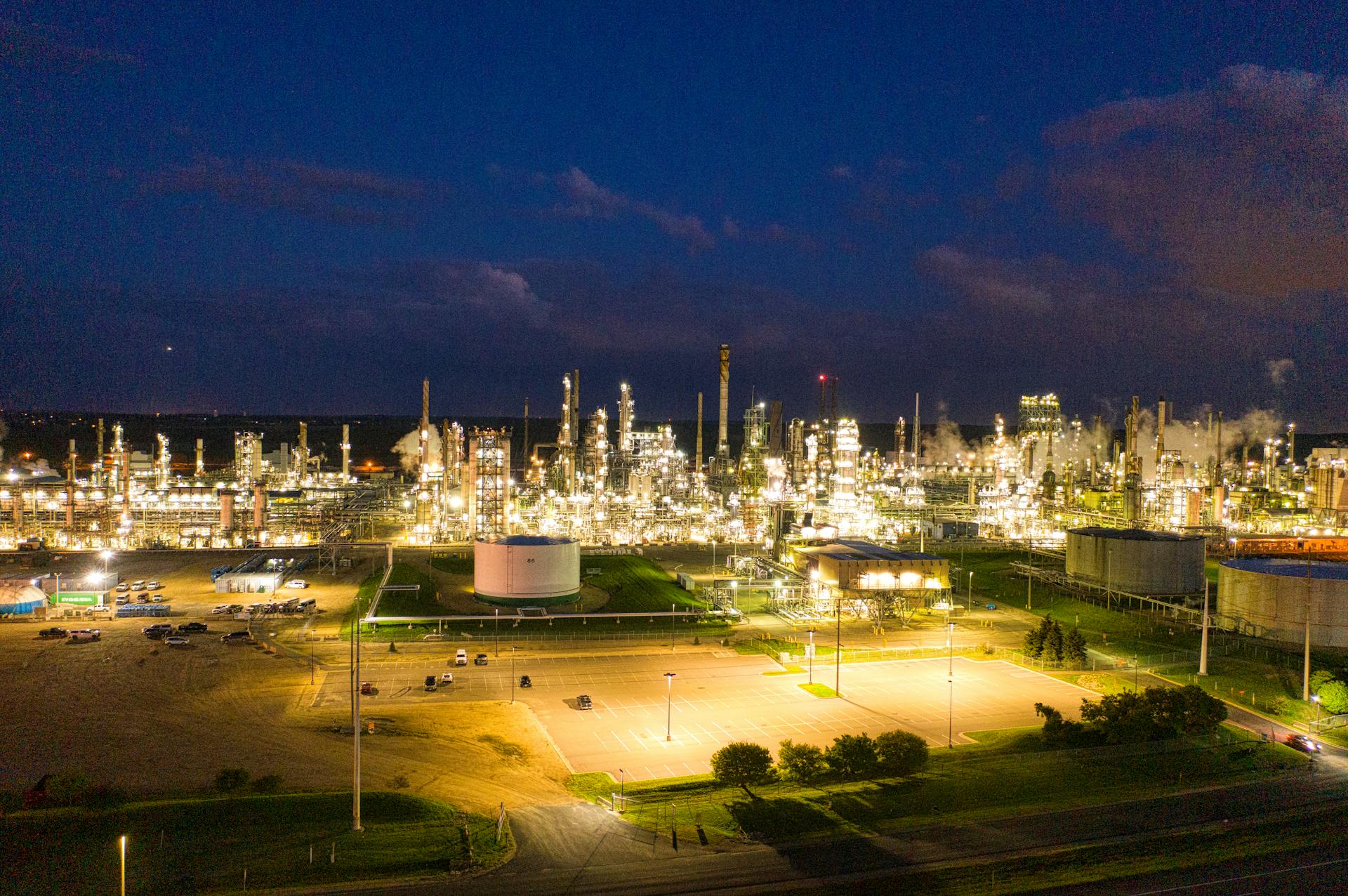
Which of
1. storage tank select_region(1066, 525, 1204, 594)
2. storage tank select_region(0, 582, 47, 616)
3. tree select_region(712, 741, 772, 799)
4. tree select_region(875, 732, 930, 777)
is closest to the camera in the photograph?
tree select_region(712, 741, 772, 799)

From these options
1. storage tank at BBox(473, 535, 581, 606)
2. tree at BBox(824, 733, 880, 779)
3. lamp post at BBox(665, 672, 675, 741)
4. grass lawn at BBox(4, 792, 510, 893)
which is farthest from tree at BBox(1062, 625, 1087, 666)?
grass lawn at BBox(4, 792, 510, 893)

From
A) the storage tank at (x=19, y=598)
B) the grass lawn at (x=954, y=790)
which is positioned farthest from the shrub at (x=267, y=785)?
the storage tank at (x=19, y=598)

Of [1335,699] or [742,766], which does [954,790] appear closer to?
[742,766]

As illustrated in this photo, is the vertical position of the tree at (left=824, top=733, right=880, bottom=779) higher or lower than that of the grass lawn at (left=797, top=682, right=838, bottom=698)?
higher

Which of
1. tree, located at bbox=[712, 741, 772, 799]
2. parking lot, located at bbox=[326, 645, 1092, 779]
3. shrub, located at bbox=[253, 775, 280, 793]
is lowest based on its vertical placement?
parking lot, located at bbox=[326, 645, 1092, 779]

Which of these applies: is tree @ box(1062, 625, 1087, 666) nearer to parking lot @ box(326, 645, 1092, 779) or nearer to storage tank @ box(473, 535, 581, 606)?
parking lot @ box(326, 645, 1092, 779)

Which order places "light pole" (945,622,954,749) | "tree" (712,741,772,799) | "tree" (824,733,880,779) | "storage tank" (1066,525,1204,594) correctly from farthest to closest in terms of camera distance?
"storage tank" (1066,525,1204,594) → "light pole" (945,622,954,749) → "tree" (824,733,880,779) → "tree" (712,741,772,799)

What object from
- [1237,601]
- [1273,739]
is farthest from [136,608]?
[1237,601]

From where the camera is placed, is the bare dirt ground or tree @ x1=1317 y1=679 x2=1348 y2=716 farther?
tree @ x1=1317 y1=679 x2=1348 y2=716
